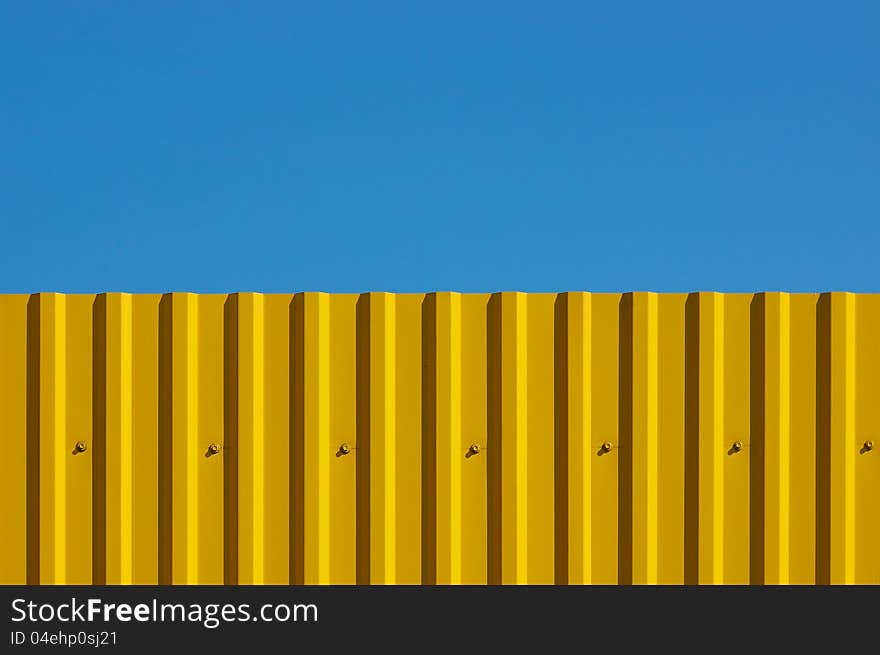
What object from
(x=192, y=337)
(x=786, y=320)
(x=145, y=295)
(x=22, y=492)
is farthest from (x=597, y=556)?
(x=22, y=492)

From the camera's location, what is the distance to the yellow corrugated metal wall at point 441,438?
3.87 m

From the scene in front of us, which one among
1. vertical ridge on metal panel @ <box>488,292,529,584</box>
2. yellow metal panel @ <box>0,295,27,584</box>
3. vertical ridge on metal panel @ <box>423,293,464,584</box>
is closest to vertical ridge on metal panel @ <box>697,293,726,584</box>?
vertical ridge on metal panel @ <box>488,292,529,584</box>

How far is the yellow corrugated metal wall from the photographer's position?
12.7ft

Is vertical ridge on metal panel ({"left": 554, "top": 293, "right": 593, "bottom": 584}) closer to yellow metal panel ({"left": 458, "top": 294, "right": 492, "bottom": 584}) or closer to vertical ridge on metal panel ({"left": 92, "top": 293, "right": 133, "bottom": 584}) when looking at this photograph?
yellow metal panel ({"left": 458, "top": 294, "right": 492, "bottom": 584})

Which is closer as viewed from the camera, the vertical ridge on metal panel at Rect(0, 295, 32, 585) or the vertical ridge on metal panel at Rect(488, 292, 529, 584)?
the vertical ridge on metal panel at Rect(488, 292, 529, 584)

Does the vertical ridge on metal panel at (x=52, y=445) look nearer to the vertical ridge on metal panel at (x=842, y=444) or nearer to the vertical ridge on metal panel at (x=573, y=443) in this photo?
the vertical ridge on metal panel at (x=573, y=443)

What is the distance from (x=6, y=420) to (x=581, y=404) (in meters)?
3.23

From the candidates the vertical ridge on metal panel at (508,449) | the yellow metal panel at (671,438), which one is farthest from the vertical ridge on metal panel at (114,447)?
the yellow metal panel at (671,438)

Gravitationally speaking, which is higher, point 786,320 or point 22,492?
point 786,320

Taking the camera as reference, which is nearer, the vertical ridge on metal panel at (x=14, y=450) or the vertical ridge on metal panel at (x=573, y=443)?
the vertical ridge on metal panel at (x=573, y=443)

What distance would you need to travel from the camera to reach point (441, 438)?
384 centimetres

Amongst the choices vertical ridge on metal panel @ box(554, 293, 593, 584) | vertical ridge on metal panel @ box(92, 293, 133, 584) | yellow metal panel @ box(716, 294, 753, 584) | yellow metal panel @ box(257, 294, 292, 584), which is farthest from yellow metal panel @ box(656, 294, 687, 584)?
vertical ridge on metal panel @ box(92, 293, 133, 584)
